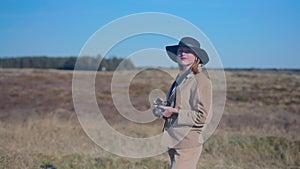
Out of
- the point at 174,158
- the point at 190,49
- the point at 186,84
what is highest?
the point at 190,49

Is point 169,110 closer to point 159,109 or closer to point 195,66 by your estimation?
point 159,109

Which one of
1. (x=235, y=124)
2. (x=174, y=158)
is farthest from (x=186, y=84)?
(x=235, y=124)

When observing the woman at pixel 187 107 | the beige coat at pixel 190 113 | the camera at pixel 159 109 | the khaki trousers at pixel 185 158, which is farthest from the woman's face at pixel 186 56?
the khaki trousers at pixel 185 158

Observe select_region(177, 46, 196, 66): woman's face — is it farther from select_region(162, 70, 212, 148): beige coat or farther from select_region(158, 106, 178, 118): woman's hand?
select_region(158, 106, 178, 118): woman's hand

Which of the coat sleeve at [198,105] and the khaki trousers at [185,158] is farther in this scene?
the khaki trousers at [185,158]

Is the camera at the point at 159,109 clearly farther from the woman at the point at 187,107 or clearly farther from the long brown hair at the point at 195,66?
the long brown hair at the point at 195,66

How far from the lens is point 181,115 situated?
140 inches

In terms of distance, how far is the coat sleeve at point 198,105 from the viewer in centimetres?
349

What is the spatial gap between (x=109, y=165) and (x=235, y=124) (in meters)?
10.4

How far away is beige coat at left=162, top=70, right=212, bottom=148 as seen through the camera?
11.5 feet

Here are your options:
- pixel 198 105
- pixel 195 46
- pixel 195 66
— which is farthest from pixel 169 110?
pixel 195 46

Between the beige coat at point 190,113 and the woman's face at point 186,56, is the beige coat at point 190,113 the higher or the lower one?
the lower one

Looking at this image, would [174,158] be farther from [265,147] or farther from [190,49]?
[265,147]

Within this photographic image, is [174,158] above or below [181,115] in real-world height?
below
